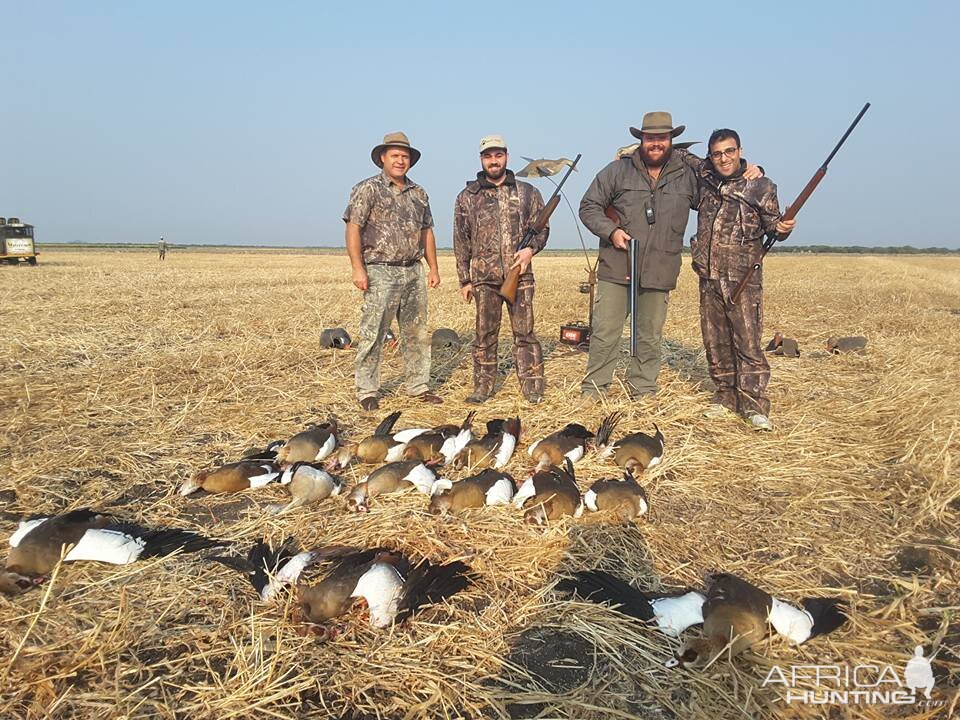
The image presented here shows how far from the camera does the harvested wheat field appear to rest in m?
2.51

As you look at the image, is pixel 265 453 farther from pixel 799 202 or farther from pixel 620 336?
pixel 799 202

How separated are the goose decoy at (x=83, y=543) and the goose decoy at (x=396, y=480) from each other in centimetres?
105

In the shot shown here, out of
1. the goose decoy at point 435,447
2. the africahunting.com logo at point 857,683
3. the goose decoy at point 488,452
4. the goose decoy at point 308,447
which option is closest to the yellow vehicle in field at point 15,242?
the goose decoy at point 308,447

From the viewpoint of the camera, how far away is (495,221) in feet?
20.6

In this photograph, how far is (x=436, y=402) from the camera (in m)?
6.76

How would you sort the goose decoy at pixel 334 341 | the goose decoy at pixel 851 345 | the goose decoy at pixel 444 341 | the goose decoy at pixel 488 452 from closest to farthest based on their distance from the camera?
the goose decoy at pixel 488 452 → the goose decoy at pixel 851 345 → the goose decoy at pixel 334 341 → the goose decoy at pixel 444 341

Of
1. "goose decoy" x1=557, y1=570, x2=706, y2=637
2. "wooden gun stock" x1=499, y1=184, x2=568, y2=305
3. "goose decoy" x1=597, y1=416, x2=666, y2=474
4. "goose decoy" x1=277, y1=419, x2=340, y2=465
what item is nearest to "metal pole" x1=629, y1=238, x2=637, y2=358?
"wooden gun stock" x1=499, y1=184, x2=568, y2=305

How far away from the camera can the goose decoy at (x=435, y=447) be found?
491cm

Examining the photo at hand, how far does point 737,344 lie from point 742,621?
12.1ft

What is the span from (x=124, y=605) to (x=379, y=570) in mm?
1329

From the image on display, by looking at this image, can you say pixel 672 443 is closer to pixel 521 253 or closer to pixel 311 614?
pixel 521 253

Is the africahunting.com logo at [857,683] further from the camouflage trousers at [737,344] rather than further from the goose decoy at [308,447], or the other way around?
the goose decoy at [308,447]

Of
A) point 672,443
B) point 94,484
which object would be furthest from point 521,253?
point 94,484

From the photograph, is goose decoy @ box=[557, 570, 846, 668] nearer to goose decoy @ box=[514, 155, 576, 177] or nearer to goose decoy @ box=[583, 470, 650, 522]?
goose decoy @ box=[583, 470, 650, 522]
